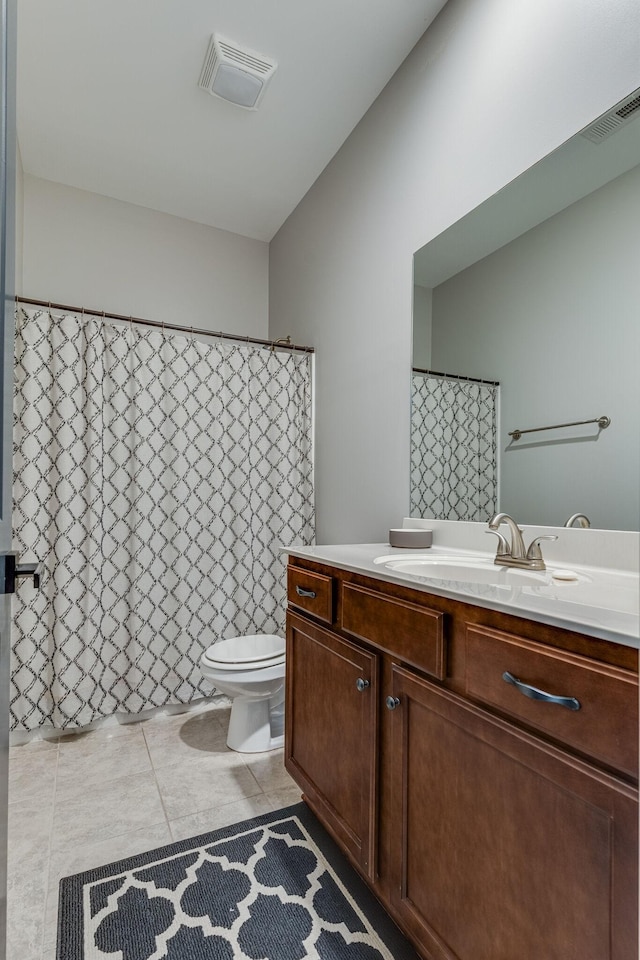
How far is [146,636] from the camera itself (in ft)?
7.52

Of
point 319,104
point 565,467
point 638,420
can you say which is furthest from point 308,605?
point 319,104

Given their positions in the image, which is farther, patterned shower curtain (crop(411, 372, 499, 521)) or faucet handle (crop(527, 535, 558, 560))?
patterned shower curtain (crop(411, 372, 499, 521))

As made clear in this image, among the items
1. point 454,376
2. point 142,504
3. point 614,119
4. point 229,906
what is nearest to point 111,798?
point 229,906

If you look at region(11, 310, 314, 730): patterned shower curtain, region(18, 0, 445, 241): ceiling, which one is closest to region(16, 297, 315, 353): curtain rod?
region(11, 310, 314, 730): patterned shower curtain

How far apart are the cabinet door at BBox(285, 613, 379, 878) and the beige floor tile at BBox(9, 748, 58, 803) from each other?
91 cm

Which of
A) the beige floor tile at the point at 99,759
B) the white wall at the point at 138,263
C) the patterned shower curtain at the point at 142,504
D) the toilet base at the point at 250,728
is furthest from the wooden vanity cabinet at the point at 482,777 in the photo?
the white wall at the point at 138,263

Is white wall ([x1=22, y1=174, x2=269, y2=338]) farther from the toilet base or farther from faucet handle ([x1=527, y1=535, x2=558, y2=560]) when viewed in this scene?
faucet handle ([x1=527, y1=535, x2=558, y2=560])

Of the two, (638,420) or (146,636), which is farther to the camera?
(146,636)

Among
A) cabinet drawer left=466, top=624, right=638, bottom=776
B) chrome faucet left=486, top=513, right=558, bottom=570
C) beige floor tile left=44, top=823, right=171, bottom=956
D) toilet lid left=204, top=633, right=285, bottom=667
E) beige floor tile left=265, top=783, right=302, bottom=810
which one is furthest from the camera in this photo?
toilet lid left=204, top=633, right=285, bottom=667

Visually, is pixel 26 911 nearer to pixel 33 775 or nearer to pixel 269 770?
pixel 33 775

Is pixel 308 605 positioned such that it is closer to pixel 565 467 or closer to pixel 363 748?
pixel 363 748

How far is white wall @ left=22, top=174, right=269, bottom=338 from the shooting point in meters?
2.56

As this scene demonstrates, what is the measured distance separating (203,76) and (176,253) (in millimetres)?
1031

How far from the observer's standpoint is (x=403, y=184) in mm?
1906
